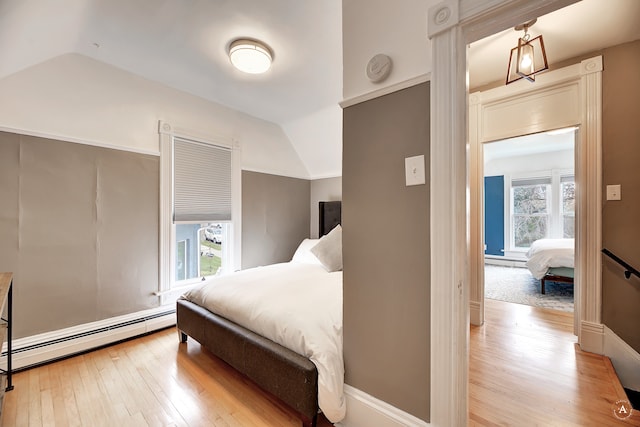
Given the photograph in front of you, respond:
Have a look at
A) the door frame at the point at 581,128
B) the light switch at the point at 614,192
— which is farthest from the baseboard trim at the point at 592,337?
the light switch at the point at 614,192

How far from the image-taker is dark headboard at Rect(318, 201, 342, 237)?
12.9ft

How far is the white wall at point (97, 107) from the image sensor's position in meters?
2.10

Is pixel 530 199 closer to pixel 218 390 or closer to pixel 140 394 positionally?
pixel 218 390

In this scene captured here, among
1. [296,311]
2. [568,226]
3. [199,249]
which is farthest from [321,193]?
[568,226]

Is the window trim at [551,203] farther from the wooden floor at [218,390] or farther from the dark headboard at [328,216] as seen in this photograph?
the dark headboard at [328,216]

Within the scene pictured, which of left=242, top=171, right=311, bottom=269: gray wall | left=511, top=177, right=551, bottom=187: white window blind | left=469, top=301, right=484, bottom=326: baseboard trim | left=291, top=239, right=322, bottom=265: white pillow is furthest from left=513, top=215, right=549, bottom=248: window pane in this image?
left=291, top=239, right=322, bottom=265: white pillow

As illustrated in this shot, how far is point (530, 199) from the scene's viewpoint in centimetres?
620

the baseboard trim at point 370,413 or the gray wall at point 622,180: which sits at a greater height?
the gray wall at point 622,180

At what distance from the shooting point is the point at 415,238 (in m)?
1.23

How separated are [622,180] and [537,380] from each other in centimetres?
171

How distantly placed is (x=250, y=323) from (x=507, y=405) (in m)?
1.70

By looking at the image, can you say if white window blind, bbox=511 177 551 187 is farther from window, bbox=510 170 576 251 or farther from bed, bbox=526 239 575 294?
bed, bbox=526 239 575 294

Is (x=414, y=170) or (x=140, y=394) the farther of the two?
(x=140, y=394)

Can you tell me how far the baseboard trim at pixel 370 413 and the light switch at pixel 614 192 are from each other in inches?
93.6
